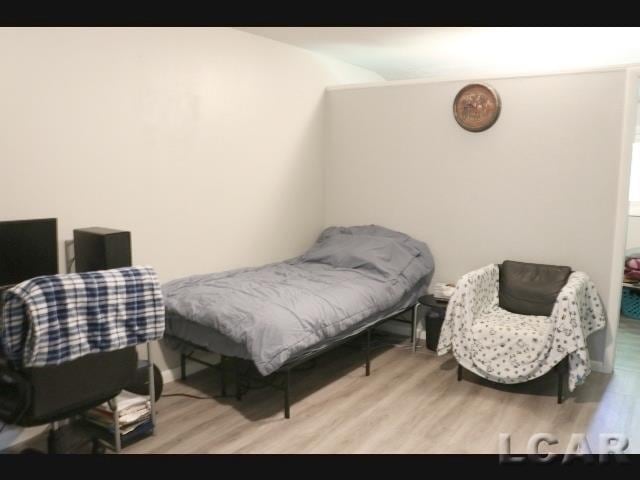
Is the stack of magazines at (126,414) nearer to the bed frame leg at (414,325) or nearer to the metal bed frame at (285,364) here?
the metal bed frame at (285,364)

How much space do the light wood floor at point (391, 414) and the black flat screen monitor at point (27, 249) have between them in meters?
1.01

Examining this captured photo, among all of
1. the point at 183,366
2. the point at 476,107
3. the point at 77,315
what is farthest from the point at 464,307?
the point at 77,315

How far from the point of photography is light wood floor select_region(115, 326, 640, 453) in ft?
8.77

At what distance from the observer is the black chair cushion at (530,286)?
353cm

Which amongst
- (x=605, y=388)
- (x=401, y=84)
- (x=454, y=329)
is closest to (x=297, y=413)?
(x=454, y=329)

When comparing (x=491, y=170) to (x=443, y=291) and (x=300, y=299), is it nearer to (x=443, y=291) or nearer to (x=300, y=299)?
(x=443, y=291)

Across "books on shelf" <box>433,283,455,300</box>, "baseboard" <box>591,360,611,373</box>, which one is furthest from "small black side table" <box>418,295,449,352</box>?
"baseboard" <box>591,360,611,373</box>

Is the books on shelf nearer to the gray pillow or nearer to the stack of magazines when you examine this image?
the gray pillow

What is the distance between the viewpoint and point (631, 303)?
4.87m

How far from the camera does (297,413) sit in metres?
3.01

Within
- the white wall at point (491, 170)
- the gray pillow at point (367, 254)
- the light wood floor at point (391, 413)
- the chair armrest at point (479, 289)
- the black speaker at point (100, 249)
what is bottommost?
the light wood floor at point (391, 413)

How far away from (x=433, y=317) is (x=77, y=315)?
108 inches

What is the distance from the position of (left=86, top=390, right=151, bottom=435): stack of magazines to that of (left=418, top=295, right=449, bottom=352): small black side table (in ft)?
7.02

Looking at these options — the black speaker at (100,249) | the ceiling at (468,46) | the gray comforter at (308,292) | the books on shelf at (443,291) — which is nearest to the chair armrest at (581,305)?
the books on shelf at (443,291)
